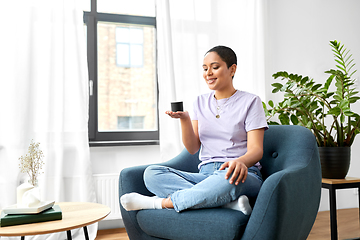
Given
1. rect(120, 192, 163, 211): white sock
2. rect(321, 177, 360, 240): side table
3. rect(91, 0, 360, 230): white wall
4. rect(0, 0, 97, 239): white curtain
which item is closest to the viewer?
rect(120, 192, 163, 211): white sock

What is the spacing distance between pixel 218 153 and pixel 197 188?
0.98ft

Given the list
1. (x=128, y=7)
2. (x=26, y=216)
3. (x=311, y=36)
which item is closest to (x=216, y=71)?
(x=26, y=216)

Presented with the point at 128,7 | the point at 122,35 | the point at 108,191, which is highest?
the point at 128,7

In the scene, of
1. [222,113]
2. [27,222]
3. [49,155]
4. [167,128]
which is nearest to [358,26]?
[167,128]

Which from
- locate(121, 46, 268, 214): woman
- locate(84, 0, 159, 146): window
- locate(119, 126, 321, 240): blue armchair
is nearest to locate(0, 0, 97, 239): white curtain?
locate(84, 0, 159, 146): window

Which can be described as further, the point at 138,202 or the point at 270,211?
the point at 138,202

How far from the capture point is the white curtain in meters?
2.22

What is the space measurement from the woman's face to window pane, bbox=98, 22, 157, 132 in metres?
1.22

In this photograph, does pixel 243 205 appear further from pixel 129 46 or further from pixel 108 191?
pixel 129 46

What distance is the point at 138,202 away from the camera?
1.42 metres

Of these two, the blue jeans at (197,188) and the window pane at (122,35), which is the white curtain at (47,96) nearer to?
the window pane at (122,35)

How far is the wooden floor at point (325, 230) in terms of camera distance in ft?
7.60

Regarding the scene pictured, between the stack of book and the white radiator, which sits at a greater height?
the stack of book

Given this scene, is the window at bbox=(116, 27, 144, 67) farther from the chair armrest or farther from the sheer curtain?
the chair armrest
